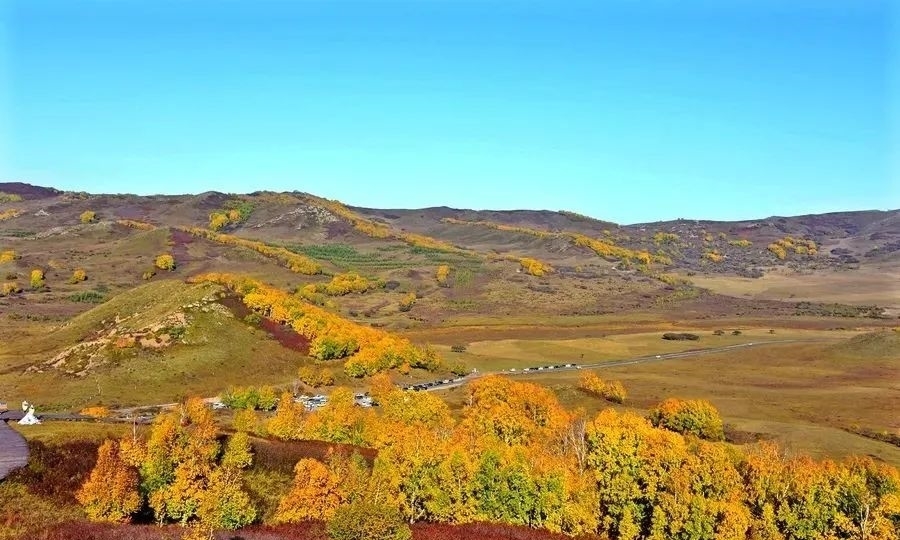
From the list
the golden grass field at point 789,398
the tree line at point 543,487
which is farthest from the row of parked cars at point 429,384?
the tree line at point 543,487

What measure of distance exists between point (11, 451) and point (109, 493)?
15944 mm

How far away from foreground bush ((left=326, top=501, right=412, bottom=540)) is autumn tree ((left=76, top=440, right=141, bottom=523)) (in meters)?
20.9

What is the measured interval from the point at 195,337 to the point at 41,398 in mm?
42417

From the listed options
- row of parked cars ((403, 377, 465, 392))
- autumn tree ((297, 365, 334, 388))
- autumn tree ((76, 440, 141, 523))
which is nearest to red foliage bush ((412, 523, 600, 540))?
autumn tree ((76, 440, 141, 523))

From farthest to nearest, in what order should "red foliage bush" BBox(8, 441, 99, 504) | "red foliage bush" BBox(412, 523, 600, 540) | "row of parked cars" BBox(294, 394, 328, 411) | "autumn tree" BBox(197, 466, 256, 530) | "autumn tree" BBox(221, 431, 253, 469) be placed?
"row of parked cars" BBox(294, 394, 328, 411)
"autumn tree" BBox(221, 431, 253, 469)
"red foliage bush" BBox(8, 441, 99, 504)
"red foliage bush" BBox(412, 523, 600, 540)
"autumn tree" BBox(197, 466, 256, 530)

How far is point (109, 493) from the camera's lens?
59156 mm

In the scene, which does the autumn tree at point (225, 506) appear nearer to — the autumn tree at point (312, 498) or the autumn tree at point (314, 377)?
the autumn tree at point (312, 498)

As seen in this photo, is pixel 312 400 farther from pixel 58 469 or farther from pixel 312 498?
pixel 312 498

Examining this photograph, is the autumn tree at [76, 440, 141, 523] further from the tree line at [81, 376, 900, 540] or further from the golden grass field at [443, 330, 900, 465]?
the golden grass field at [443, 330, 900, 465]

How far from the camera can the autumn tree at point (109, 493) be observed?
5875 cm

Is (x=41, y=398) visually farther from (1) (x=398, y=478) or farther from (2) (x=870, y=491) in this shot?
(2) (x=870, y=491)

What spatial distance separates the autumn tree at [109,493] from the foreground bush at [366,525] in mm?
20892

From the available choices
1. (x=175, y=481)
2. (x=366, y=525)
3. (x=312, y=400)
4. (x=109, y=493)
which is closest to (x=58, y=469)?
(x=109, y=493)

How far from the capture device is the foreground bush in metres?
49.6
